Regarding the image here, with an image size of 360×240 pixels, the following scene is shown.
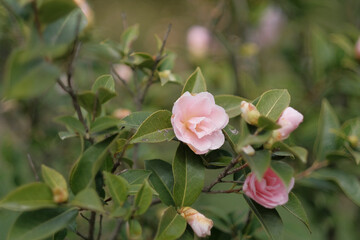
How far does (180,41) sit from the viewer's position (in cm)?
213

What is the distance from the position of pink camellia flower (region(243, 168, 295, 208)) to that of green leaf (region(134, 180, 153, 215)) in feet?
0.51

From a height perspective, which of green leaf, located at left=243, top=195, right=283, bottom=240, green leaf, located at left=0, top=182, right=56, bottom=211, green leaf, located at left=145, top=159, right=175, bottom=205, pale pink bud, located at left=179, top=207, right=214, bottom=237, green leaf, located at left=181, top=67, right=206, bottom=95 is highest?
green leaf, located at left=0, top=182, right=56, bottom=211

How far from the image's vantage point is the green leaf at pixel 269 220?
2.20 feet

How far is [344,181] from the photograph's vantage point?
34.8 inches

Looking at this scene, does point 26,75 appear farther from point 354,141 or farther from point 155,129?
point 354,141

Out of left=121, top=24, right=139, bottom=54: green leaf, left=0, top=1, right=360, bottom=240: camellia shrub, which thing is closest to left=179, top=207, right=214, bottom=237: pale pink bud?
left=0, top=1, right=360, bottom=240: camellia shrub

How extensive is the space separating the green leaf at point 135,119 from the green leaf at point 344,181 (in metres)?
0.40

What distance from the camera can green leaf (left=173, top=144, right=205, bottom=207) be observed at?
705mm

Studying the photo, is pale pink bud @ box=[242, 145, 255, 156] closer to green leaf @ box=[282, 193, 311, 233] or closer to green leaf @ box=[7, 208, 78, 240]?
green leaf @ box=[282, 193, 311, 233]

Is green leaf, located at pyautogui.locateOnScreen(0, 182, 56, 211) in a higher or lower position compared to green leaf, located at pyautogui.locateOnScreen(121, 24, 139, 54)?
higher

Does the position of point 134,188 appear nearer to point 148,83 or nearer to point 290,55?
point 148,83

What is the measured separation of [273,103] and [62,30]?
1.15ft

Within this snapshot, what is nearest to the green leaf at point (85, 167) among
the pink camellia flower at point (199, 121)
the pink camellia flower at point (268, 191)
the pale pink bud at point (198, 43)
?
the pink camellia flower at point (199, 121)

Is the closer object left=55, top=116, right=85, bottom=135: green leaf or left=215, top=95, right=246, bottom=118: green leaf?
left=55, top=116, right=85, bottom=135: green leaf
